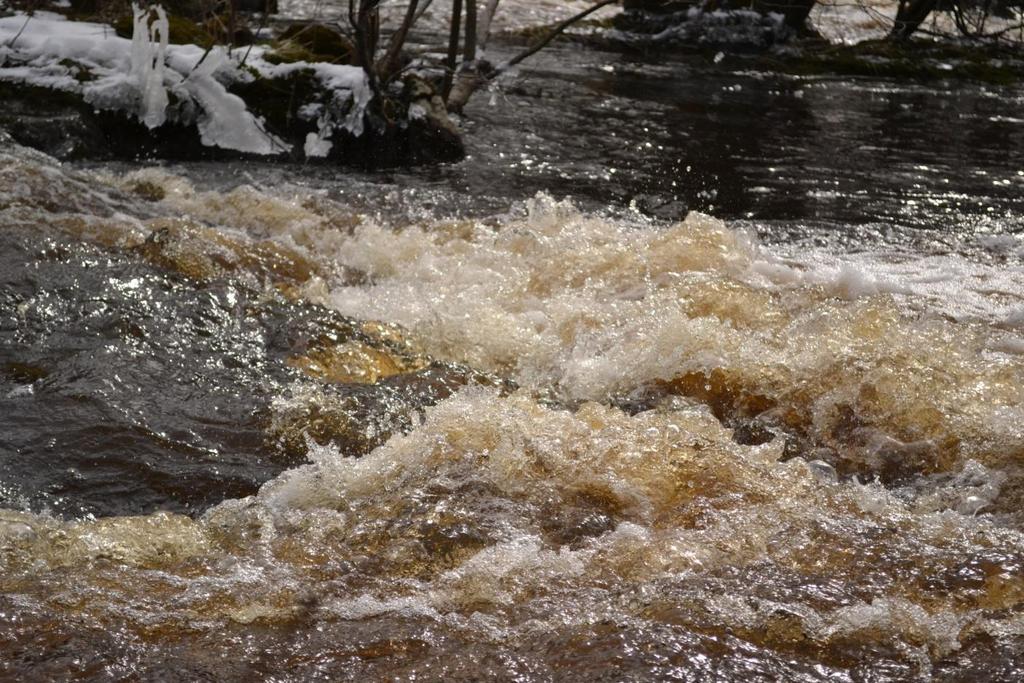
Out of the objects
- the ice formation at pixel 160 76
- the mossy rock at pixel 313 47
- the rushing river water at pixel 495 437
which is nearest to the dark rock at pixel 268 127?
the ice formation at pixel 160 76

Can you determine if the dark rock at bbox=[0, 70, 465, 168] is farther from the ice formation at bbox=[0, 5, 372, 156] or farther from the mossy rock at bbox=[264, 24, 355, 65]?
the mossy rock at bbox=[264, 24, 355, 65]

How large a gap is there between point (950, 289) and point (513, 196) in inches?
113

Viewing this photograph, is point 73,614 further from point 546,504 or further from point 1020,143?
point 1020,143

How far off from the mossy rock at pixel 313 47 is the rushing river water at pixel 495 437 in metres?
1.67

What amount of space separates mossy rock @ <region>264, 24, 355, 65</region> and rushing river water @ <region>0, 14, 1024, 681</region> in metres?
1.67

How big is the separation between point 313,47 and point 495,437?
6.22m

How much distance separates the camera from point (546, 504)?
3.33m

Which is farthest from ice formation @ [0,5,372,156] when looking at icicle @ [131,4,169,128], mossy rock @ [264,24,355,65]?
mossy rock @ [264,24,355,65]

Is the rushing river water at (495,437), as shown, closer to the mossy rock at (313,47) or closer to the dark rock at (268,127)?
the dark rock at (268,127)

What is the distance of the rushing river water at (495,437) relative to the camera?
2760 mm

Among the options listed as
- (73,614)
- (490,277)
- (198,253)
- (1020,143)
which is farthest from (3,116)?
(1020,143)

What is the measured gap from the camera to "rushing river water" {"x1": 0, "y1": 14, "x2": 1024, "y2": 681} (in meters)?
2.76

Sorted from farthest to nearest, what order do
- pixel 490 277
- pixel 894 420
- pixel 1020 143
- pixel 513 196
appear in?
pixel 1020 143 → pixel 513 196 → pixel 490 277 → pixel 894 420

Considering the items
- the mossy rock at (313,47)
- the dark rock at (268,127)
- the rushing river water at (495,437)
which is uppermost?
the mossy rock at (313,47)
